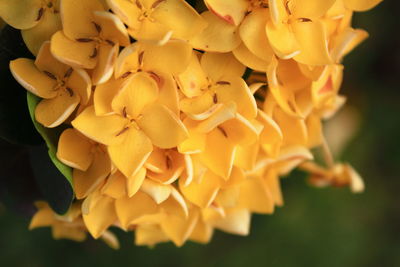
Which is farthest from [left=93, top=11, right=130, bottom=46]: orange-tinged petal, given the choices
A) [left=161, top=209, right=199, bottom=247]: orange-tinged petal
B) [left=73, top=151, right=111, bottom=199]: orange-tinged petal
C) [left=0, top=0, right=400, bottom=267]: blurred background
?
[left=0, top=0, right=400, bottom=267]: blurred background

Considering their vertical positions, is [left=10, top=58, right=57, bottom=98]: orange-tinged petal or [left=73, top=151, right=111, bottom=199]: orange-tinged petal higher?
[left=10, top=58, right=57, bottom=98]: orange-tinged petal

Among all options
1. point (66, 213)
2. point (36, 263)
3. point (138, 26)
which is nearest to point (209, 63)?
point (138, 26)

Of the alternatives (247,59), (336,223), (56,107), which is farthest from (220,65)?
(336,223)

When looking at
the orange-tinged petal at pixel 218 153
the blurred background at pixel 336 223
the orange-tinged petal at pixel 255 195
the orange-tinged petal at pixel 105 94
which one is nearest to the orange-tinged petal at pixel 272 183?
the orange-tinged petal at pixel 255 195

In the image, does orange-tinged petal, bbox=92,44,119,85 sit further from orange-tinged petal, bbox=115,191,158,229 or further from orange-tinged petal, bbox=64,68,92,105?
orange-tinged petal, bbox=115,191,158,229

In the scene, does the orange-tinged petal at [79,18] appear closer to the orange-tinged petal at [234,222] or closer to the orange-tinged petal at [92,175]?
the orange-tinged petal at [92,175]

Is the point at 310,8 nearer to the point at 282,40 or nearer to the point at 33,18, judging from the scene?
the point at 282,40
